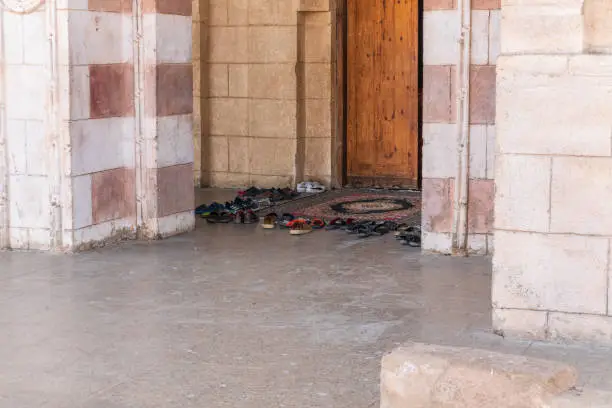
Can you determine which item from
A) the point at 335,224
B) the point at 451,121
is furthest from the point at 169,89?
the point at 451,121

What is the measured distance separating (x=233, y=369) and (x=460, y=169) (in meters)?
4.15

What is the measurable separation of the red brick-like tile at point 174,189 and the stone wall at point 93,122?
0.04 feet

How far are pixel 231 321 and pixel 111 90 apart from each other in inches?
150

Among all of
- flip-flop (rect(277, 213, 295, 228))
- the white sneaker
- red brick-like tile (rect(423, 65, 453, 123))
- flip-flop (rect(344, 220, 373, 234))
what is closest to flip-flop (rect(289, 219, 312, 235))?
flip-flop (rect(277, 213, 295, 228))

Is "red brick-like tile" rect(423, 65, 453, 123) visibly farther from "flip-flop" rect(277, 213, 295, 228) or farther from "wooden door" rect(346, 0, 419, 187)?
"wooden door" rect(346, 0, 419, 187)

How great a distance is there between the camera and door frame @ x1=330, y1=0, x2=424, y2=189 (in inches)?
592

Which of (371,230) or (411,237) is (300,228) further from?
(411,237)

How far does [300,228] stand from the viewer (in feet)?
37.7

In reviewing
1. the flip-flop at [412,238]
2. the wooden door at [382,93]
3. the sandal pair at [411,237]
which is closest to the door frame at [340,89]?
the wooden door at [382,93]

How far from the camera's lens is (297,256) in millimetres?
10203

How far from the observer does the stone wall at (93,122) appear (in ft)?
33.6

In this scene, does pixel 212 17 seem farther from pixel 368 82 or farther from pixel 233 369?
pixel 233 369

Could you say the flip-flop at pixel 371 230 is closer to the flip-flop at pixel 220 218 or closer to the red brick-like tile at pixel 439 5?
the flip-flop at pixel 220 218

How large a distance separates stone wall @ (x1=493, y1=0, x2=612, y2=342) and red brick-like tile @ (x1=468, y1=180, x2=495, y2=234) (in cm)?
299
